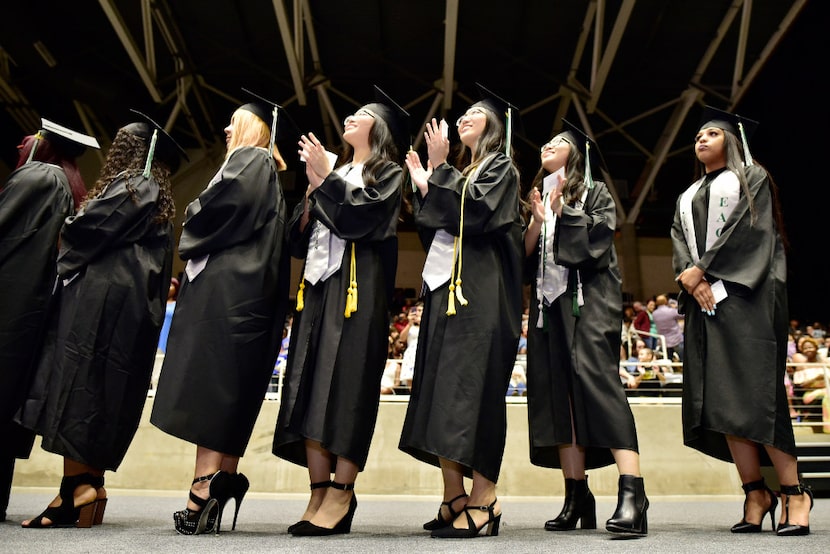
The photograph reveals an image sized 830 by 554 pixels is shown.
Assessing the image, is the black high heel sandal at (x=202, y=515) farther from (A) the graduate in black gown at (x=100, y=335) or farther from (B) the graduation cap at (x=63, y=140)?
(B) the graduation cap at (x=63, y=140)

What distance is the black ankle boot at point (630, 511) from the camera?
8.73 ft

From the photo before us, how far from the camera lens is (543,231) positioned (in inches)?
136

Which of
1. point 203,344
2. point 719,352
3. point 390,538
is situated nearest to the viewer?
point 390,538

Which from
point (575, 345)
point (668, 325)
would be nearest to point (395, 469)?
point (575, 345)

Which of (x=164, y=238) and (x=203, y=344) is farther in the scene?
(x=164, y=238)

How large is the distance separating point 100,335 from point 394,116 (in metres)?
1.56

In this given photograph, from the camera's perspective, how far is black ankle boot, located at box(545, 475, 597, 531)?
3.18 m

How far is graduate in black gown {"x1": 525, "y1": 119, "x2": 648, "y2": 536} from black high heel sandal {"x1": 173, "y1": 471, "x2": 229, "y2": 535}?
1.35 meters

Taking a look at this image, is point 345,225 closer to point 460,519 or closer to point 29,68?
point 460,519

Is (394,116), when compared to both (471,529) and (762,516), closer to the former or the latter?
(471,529)

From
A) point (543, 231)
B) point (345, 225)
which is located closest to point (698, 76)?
point (543, 231)

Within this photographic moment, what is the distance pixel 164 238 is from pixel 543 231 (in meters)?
1.71

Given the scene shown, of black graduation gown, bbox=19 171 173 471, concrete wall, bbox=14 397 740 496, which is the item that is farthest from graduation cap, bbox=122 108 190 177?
concrete wall, bbox=14 397 740 496

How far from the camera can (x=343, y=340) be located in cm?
293
